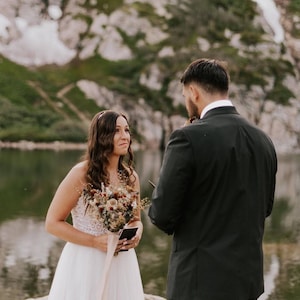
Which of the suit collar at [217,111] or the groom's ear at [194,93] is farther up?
the groom's ear at [194,93]

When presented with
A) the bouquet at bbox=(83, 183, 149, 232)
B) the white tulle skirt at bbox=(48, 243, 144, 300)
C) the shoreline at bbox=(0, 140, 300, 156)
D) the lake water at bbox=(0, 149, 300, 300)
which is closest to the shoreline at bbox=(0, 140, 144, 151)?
the shoreline at bbox=(0, 140, 300, 156)

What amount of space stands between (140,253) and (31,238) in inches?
152

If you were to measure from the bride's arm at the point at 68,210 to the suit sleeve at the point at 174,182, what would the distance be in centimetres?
160

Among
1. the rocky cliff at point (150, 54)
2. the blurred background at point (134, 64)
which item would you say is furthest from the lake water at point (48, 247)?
the rocky cliff at point (150, 54)

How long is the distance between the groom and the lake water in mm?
9972

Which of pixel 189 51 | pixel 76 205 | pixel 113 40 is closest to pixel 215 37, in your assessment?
pixel 189 51

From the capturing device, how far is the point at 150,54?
96.4m

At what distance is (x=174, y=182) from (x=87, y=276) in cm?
205

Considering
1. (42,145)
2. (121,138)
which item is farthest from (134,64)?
(121,138)

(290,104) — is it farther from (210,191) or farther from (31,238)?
(210,191)

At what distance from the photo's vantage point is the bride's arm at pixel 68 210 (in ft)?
18.7

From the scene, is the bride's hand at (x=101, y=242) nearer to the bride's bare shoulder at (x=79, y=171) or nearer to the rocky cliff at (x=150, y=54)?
the bride's bare shoulder at (x=79, y=171)

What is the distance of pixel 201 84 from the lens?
4.42 meters

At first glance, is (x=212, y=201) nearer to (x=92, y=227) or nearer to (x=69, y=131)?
(x=92, y=227)
